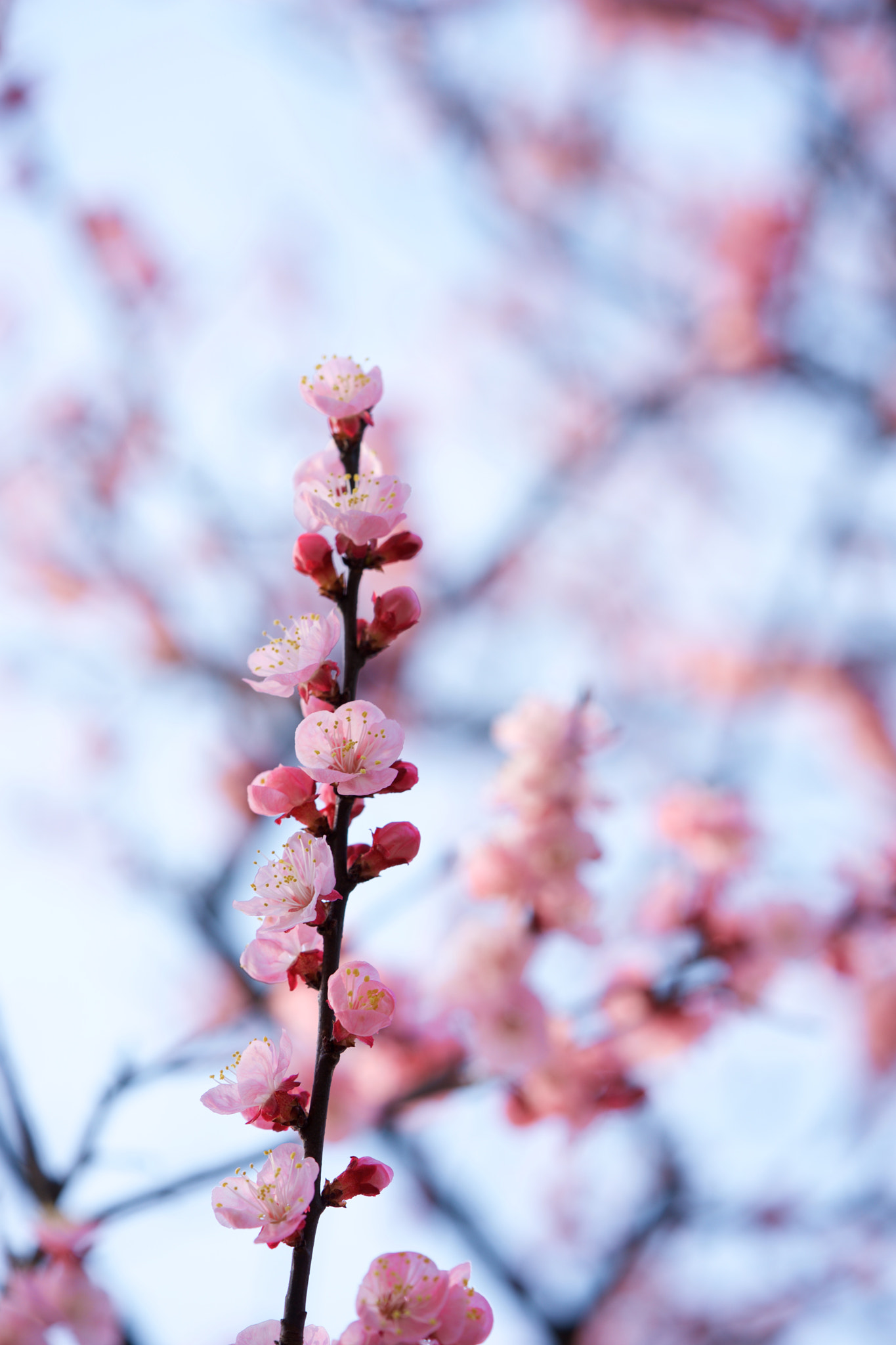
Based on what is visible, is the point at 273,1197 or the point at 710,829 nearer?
the point at 273,1197

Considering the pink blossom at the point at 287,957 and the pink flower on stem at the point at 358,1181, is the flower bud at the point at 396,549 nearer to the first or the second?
the pink blossom at the point at 287,957

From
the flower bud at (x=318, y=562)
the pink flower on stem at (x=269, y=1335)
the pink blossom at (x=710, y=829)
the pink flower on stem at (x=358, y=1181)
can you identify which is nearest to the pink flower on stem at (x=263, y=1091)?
the pink flower on stem at (x=358, y=1181)

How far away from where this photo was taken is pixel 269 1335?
96cm

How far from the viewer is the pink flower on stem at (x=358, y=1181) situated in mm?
1029

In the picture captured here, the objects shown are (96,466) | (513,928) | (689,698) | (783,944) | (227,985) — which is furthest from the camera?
(689,698)

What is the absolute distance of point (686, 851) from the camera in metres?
2.52

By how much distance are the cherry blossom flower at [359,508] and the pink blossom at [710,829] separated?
166 centimetres

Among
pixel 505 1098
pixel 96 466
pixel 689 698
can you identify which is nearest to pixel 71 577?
pixel 96 466

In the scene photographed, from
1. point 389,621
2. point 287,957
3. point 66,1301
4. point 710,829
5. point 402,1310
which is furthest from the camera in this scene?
point 710,829

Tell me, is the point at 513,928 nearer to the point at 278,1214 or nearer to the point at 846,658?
the point at 278,1214

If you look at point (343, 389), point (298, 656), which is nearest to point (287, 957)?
point (298, 656)

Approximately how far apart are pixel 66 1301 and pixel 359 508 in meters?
1.46

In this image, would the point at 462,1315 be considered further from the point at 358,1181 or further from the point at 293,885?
the point at 293,885

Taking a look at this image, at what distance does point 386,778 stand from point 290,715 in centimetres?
376
